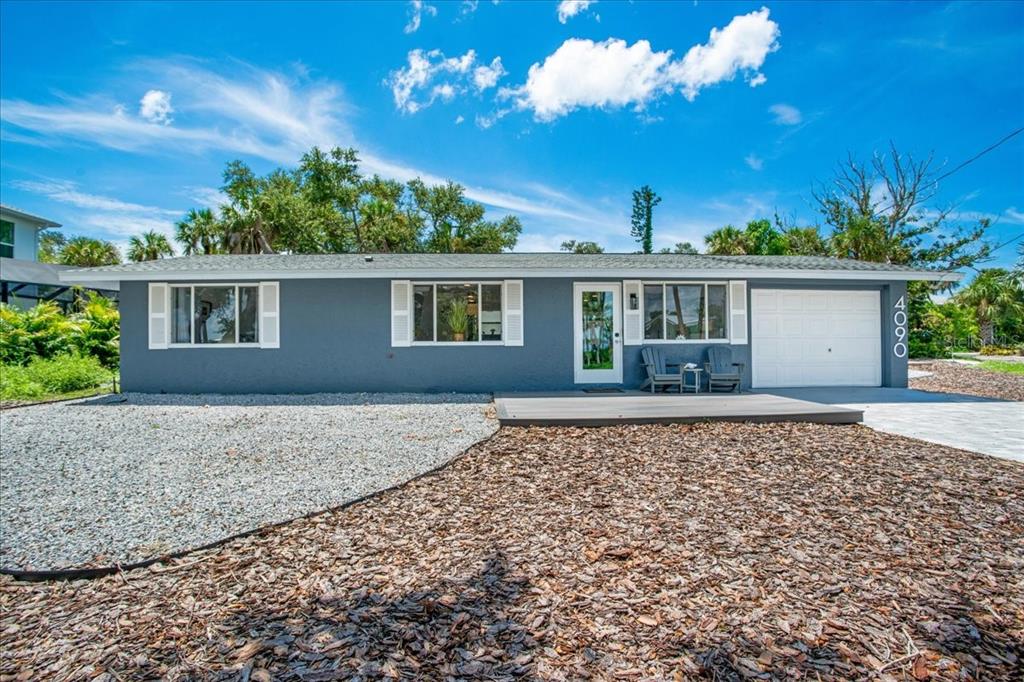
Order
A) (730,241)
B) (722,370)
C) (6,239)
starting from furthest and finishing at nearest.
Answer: (730,241)
(6,239)
(722,370)

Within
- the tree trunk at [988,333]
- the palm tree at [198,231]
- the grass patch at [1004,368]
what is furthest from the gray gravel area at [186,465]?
the tree trunk at [988,333]

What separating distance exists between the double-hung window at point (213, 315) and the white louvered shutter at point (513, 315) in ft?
16.0

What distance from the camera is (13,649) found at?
229 centimetres

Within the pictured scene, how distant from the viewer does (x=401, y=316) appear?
9586 mm

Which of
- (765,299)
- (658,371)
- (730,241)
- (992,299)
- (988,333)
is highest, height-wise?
(730,241)

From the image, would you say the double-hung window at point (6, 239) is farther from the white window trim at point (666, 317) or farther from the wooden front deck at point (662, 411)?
the white window trim at point (666, 317)

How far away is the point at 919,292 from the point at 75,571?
2319 cm

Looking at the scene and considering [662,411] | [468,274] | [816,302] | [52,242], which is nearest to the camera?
[662,411]

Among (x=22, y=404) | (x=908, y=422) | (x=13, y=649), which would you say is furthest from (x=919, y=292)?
(x=22, y=404)

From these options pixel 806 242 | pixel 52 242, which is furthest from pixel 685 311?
pixel 52 242

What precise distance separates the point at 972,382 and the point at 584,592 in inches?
506

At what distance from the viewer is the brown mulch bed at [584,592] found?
203 centimetres

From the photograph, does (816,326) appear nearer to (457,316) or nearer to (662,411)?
(662,411)

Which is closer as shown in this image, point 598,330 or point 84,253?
point 598,330
